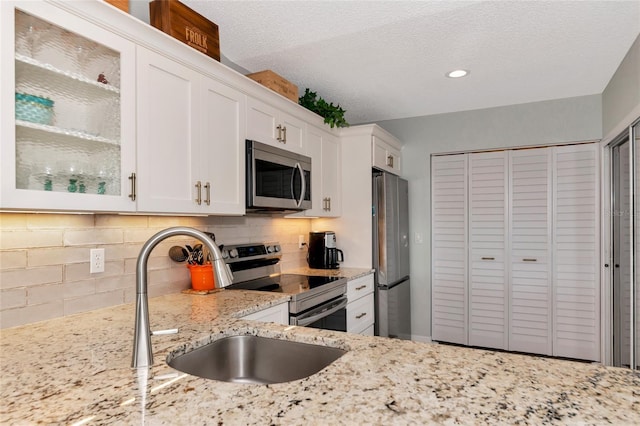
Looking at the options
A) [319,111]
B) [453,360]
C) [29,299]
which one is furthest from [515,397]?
[319,111]

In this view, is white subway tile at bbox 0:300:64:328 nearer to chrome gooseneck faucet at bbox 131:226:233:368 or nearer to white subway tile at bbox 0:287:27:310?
white subway tile at bbox 0:287:27:310

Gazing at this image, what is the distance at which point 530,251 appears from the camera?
3793 mm

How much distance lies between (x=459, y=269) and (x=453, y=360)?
3145 millimetres

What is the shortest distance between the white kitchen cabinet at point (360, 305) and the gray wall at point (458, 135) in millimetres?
947

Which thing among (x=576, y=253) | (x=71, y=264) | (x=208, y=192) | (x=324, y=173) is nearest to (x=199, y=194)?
(x=208, y=192)

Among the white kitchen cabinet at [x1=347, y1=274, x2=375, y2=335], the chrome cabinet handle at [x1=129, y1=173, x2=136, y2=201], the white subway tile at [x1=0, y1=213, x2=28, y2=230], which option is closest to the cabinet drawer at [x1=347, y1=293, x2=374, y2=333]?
the white kitchen cabinet at [x1=347, y1=274, x2=375, y2=335]

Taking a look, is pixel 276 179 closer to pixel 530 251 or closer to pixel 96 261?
pixel 96 261

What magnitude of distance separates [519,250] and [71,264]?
3.69 m

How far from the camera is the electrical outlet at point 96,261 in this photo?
1840 millimetres

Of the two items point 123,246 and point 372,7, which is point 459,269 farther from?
point 123,246

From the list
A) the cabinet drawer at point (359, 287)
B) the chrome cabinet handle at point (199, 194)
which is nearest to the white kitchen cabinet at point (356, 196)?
the cabinet drawer at point (359, 287)

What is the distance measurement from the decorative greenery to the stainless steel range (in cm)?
115

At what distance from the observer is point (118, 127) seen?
5.34ft

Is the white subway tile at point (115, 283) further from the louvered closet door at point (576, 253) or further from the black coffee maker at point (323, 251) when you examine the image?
the louvered closet door at point (576, 253)
